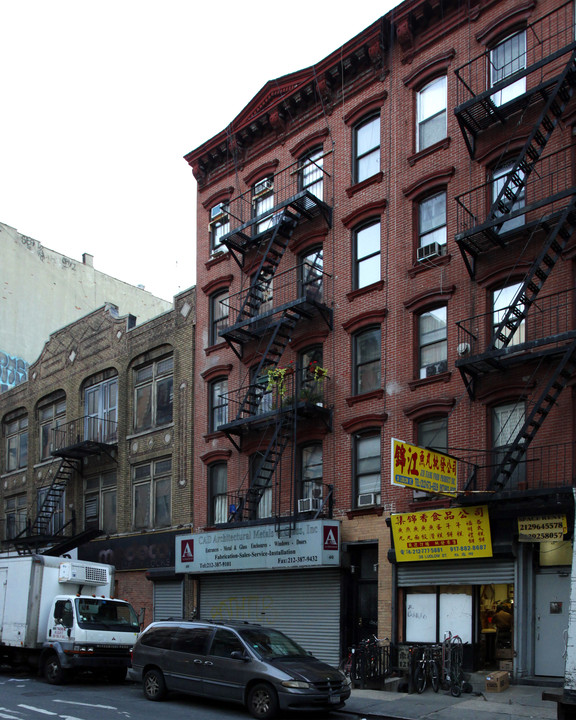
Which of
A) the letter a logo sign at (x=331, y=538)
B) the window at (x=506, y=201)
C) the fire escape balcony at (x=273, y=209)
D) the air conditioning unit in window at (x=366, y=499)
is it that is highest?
the fire escape balcony at (x=273, y=209)

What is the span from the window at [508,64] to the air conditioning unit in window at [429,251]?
3.70m

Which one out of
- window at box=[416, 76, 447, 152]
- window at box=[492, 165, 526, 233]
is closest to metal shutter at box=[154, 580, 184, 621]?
window at box=[492, 165, 526, 233]

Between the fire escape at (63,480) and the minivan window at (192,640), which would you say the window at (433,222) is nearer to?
the minivan window at (192,640)

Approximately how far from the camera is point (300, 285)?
79.9 ft

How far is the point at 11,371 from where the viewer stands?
41.8 m

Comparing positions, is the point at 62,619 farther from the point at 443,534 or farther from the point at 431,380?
the point at 431,380

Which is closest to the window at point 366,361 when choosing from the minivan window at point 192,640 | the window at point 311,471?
the window at point 311,471

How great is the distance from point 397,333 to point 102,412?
1490 centimetres

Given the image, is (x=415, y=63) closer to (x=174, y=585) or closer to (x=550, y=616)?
(x=550, y=616)

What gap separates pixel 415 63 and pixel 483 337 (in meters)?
8.17

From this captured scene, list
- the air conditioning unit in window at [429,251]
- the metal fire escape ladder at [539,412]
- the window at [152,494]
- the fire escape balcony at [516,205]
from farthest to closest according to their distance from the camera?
1. the window at [152,494]
2. the air conditioning unit in window at [429,251]
3. the fire escape balcony at [516,205]
4. the metal fire escape ladder at [539,412]

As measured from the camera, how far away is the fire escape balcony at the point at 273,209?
24.0m

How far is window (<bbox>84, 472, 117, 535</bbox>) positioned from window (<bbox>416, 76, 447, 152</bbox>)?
16795mm

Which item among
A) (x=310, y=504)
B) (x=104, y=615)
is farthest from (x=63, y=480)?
(x=310, y=504)
